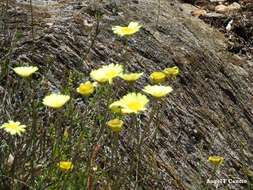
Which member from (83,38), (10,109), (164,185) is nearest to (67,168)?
(10,109)

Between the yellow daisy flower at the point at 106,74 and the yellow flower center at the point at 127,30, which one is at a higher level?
the yellow flower center at the point at 127,30

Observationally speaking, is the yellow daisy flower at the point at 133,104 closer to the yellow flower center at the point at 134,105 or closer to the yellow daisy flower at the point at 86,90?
the yellow flower center at the point at 134,105

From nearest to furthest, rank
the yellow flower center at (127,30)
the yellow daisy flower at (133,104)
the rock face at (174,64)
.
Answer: the yellow daisy flower at (133,104), the yellow flower center at (127,30), the rock face at (174,64)

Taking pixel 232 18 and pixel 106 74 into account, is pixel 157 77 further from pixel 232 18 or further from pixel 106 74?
pixel 232 18

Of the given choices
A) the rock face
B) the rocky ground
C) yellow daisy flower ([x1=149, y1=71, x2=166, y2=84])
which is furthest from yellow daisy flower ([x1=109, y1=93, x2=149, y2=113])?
the rocky ground

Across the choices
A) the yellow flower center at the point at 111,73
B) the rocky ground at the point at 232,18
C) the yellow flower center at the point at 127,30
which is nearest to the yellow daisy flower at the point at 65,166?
the yellow flower center at the point at 111,73

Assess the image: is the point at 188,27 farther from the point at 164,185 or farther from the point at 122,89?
the point at 164,185

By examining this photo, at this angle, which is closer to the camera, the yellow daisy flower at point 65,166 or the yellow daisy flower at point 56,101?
the yellow daisy flower at point 56,101

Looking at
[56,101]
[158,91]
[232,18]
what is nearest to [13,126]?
[56,101]

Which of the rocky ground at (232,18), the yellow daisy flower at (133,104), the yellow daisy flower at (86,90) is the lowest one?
the rocky ground at (232,18)
